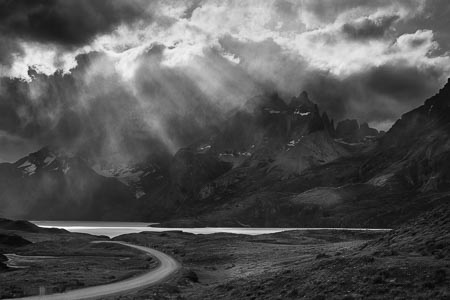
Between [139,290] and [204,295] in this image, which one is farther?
[139,290]

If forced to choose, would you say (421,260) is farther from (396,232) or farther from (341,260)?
(396,232)

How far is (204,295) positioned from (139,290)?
12759mm

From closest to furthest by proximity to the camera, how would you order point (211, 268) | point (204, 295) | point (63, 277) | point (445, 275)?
1. point (445, 275)
2. point (204, 295)
3. point (63, 277)
4. point (211, 268)

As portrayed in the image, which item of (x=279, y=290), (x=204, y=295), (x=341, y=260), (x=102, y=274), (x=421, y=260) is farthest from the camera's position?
(x=102, y=274)

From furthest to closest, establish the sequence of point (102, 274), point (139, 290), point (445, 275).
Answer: point (102, 274)
point (139, 290)
point (445, 275)

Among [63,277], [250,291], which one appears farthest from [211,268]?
[250,291]

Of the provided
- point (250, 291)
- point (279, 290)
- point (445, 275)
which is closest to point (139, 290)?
point (250, 291)

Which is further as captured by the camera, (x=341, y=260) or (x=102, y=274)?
(x=102, y=274)

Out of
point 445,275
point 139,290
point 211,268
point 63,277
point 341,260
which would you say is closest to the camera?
point 445,275

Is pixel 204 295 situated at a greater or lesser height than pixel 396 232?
lesser

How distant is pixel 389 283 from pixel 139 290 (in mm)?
37621

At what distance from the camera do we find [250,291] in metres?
46.7

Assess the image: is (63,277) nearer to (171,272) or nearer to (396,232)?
(171,272)

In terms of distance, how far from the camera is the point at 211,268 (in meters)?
99.6
